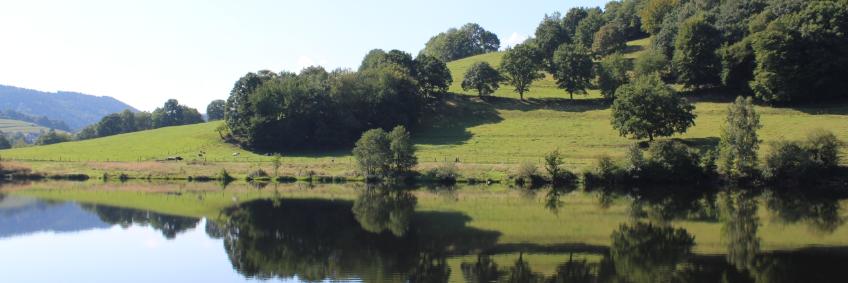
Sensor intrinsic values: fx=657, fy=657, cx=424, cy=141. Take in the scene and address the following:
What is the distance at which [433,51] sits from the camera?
181 m

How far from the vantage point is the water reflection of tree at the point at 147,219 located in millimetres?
44719

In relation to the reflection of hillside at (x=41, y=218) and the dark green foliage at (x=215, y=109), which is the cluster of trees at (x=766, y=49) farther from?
the dark green foliage at (x=215, y=109)

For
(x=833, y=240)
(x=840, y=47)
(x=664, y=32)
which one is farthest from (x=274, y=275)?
(x=664, y=32)

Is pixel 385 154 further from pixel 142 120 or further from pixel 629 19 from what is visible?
pixel 142 120

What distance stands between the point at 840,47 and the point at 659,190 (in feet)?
149

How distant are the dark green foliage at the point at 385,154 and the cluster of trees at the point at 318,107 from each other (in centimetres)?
2232

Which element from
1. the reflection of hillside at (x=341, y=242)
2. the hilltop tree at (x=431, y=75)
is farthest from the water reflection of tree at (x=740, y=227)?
the hilltop tree at (x=431, y=75)

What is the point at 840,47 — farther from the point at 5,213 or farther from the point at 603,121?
the point at 5,213

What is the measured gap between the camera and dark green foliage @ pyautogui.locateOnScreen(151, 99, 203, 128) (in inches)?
6078

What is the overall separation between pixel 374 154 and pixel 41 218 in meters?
35.6

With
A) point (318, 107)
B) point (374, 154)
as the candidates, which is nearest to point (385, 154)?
point (374, 154)

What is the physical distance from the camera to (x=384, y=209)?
2056 inches

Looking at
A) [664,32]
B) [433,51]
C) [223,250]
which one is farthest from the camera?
[433,51]

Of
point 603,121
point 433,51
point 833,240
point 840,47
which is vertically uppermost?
point 433,51
